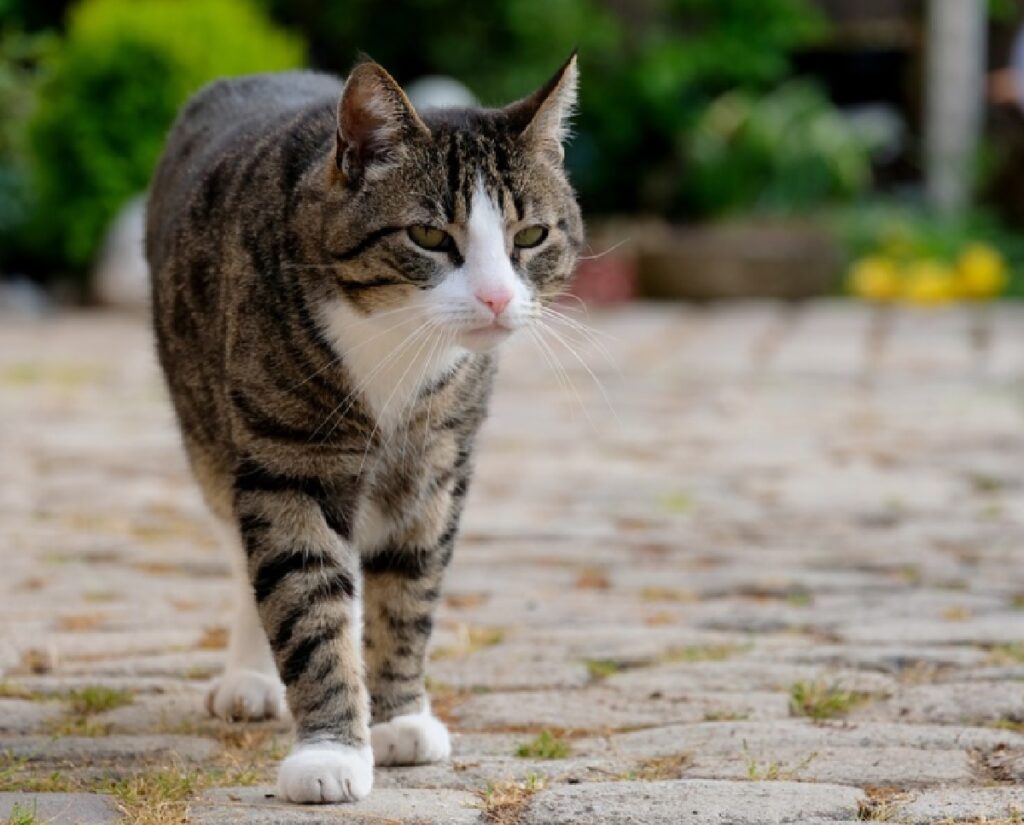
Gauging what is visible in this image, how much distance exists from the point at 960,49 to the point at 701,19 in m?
2.17

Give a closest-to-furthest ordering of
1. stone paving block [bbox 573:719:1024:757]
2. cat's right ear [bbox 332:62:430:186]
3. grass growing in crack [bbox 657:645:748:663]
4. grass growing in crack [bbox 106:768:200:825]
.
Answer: grass growing in crack [bbox 106:768:200:825]
cat's right ear [bbox 332:62:430:186]
stone paving block [bbox 573:719:1024:757]
grass growing in crack [bbox 657:645:748:663]

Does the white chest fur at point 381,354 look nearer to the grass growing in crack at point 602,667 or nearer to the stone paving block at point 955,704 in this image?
the grass growing in crack at point 602,667

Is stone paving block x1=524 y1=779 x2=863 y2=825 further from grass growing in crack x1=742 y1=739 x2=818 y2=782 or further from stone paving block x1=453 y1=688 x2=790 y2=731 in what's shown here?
stone paving block x1=453 y1=688 x2=790 y2=731

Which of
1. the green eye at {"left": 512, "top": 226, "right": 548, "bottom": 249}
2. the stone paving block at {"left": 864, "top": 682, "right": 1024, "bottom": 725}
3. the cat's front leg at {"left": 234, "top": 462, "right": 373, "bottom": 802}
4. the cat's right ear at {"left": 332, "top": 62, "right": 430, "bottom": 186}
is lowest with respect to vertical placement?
the stone paving block at {"left": 864, "top": 682, "right": 1024, "bottom": 725}

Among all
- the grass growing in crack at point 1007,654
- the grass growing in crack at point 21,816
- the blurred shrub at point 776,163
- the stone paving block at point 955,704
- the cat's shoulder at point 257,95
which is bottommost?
the grass growing in crack at point 1007,654

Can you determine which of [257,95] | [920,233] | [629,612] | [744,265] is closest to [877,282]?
[744,265]

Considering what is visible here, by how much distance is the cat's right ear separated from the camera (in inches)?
125

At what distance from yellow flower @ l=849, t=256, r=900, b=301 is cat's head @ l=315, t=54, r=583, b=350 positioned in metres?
8.49

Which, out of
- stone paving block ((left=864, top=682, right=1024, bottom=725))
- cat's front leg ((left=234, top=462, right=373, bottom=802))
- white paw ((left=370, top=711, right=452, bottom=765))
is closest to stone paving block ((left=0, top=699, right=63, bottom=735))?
cat's front leg ((left=234, top=462, right=373, bottom=802))

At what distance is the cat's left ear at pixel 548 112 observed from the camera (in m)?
3.33

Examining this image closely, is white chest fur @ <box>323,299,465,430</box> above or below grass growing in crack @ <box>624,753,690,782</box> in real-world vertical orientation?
above

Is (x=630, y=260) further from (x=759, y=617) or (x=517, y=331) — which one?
(x=517, y=331)

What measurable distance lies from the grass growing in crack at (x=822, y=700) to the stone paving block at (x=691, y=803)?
1.67ft

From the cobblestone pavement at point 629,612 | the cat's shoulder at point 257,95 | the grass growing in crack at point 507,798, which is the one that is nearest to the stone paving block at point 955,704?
the cobblestone pavement at point 629,612
